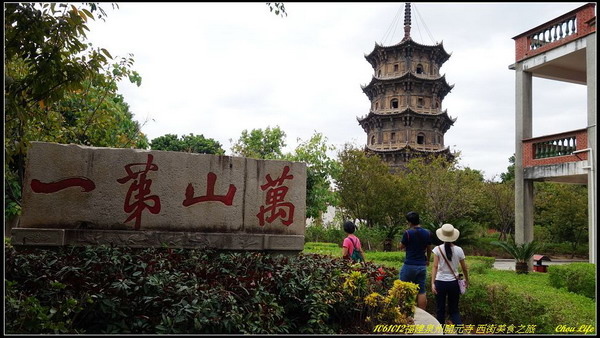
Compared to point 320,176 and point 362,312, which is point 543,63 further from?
point 320,176

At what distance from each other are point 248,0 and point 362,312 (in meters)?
3.03

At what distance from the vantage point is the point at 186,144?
33094 mm

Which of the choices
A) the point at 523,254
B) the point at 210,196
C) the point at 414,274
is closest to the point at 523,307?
the point at 414,274

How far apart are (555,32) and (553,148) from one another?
272 cm

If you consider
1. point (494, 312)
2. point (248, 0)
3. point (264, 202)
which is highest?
point (248, 0)

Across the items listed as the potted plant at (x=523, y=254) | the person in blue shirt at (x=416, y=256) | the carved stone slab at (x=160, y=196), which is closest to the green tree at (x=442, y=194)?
the potted plant at (x=523, y=254)

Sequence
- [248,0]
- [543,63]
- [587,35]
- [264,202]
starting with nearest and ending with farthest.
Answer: [248,0] < [264,202] < [587,35] < [543,63]

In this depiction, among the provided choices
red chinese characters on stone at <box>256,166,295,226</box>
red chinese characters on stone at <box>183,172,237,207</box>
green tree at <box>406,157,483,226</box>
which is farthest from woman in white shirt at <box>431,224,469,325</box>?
green tree at <box>406,157,483,226</box>

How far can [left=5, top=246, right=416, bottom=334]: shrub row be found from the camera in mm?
3754

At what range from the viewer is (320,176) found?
25500 mm

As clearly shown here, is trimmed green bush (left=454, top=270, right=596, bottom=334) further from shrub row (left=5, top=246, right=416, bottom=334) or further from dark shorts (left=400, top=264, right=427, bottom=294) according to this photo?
shrub row (left=5, top=246, right=416, bottom=334)

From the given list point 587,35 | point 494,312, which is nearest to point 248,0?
point 494,312

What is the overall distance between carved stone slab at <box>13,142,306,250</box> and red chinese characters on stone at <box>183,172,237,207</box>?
1cm

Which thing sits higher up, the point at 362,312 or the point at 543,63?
the point at 543,63
